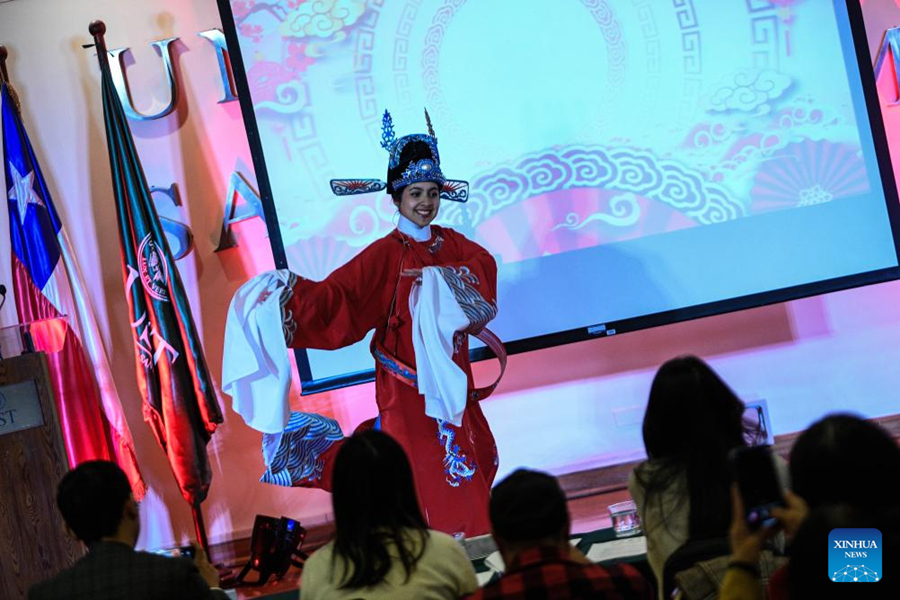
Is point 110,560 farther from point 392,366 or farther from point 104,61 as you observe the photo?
point 104,61

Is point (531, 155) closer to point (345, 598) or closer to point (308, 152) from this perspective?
point (308, 152)

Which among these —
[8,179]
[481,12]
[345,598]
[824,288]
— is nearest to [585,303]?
[824,288]

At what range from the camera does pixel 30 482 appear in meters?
3.65

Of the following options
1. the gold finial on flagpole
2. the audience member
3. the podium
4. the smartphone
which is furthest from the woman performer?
the audience member

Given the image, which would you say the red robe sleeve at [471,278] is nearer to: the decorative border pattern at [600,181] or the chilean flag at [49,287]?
the decorative border pattern at [600,181]

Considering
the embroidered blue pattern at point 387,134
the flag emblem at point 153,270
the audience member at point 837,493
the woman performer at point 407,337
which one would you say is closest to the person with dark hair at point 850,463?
the audience member at point 837,493

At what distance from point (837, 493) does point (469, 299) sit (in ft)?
7.18

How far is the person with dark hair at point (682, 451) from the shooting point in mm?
1977

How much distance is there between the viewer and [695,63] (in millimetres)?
4414

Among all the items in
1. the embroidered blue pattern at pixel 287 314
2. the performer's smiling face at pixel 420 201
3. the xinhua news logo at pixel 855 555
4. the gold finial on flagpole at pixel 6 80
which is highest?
the gold finial on flagpole at pixel 6 80

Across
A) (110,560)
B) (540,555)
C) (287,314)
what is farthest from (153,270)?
(540,555)

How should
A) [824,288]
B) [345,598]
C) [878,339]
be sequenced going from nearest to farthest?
[345,598]
[824,288]
[878,339]

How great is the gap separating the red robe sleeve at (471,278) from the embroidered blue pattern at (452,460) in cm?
32

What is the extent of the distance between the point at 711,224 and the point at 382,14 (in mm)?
1550
